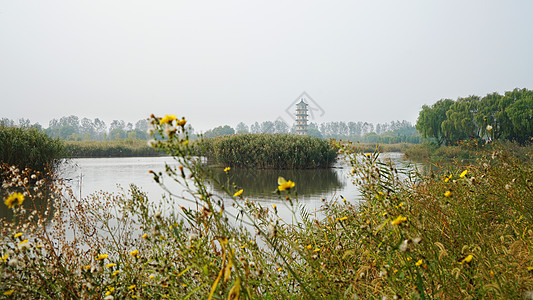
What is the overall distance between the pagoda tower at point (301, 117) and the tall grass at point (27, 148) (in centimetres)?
6373

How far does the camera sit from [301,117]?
7406 cm

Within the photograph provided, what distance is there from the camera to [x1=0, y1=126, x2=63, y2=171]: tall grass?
8.42 meters

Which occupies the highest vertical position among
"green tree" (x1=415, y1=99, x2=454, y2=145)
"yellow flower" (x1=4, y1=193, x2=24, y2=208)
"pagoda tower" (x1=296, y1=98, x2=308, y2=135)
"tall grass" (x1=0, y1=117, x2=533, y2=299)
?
"pagoda tower" (x1=296, y1=98, x2=308, y2=135)

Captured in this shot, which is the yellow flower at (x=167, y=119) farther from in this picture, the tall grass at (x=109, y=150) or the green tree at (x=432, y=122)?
the green tree at (x=432, y=122)

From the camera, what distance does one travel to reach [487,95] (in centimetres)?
3381

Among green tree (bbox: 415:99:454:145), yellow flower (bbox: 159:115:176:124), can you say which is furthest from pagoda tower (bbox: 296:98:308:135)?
yellow flower (bbox: 159:115:176:124)

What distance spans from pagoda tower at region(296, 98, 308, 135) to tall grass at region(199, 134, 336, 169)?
187ft

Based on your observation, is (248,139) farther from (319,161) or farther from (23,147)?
(23,147)

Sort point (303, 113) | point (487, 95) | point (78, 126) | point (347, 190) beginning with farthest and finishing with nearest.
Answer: point (78, 126)
point (303, 113)
point (487, 95)
point (347, 190)

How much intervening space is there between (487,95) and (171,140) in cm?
3950

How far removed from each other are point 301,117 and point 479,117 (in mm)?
47949

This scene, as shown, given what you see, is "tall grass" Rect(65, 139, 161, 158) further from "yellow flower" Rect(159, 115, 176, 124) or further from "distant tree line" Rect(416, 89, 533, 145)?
"yellow flower" Rect(159, 115, 176, 124)

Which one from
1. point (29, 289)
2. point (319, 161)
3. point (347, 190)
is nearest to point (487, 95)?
point (319, 161)

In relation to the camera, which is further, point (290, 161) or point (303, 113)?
point (303, 113)
